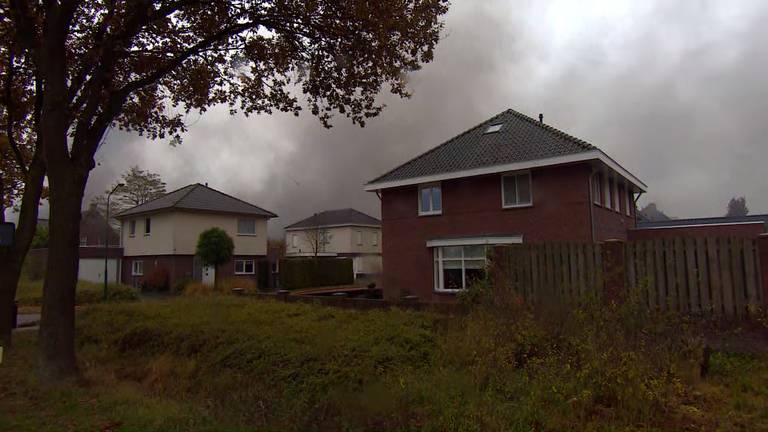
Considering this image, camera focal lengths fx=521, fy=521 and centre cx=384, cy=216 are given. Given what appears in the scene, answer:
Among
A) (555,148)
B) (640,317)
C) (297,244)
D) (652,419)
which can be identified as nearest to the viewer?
(652,419)

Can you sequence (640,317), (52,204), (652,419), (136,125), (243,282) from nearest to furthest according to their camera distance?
1. (652,419)
2. (640,317)
3. (52,204)
4. (136,125)
5. (243,282)

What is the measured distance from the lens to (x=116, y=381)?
27.6 ft

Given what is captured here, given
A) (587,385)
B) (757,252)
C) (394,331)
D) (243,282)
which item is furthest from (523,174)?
(243,282)

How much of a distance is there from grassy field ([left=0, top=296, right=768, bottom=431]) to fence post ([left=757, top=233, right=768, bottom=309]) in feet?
3.93

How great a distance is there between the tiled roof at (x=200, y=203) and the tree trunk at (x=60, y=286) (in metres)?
26.8

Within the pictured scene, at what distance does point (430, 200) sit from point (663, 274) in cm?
1231

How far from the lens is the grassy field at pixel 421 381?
5.57 m

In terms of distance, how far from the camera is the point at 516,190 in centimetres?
1925

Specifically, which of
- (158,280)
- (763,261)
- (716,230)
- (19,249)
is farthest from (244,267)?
(763,261)

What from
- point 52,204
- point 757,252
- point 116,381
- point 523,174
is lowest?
point 116,381

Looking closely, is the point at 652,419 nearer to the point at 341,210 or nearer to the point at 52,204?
the point at 52,204

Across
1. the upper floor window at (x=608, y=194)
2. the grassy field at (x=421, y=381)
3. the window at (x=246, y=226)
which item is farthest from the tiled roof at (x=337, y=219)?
the grassy field at (x=421, y=381)

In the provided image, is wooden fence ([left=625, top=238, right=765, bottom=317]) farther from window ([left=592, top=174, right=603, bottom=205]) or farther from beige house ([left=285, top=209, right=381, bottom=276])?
beige house ([left=285, top=209, right=381, bottom=276])

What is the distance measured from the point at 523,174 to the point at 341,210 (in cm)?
4541
